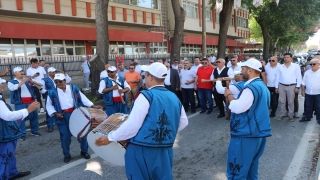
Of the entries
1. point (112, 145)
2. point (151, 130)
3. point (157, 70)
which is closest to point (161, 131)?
point (151, 130)

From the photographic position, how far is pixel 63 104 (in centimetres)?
504

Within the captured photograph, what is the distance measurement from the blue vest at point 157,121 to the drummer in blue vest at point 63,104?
8.52ft

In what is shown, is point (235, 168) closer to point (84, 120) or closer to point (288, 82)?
point (84, 120)

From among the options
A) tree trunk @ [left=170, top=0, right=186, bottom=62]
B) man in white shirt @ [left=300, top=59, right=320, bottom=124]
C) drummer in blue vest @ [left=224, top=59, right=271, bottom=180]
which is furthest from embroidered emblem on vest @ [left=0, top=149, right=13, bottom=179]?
tree trunk @ [left=170, top=0, right=186, bottom=62]

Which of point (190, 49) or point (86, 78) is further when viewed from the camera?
point (190, 49)

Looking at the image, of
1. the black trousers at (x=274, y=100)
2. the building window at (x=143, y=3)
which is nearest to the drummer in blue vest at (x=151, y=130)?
the black trousers at (x=274, y=100)

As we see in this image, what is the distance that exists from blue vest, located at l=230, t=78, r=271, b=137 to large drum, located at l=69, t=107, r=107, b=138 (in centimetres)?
205

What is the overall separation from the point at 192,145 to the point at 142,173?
328 centimetres

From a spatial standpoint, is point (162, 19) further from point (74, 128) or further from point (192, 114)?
point (74, 128)

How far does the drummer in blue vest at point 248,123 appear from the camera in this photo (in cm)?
314

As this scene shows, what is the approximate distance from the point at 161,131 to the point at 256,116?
1241 mm

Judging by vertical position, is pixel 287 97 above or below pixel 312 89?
below

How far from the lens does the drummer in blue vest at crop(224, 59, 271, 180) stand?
3.14 m

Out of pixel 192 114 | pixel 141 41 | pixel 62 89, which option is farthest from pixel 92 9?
pixel 62 89
